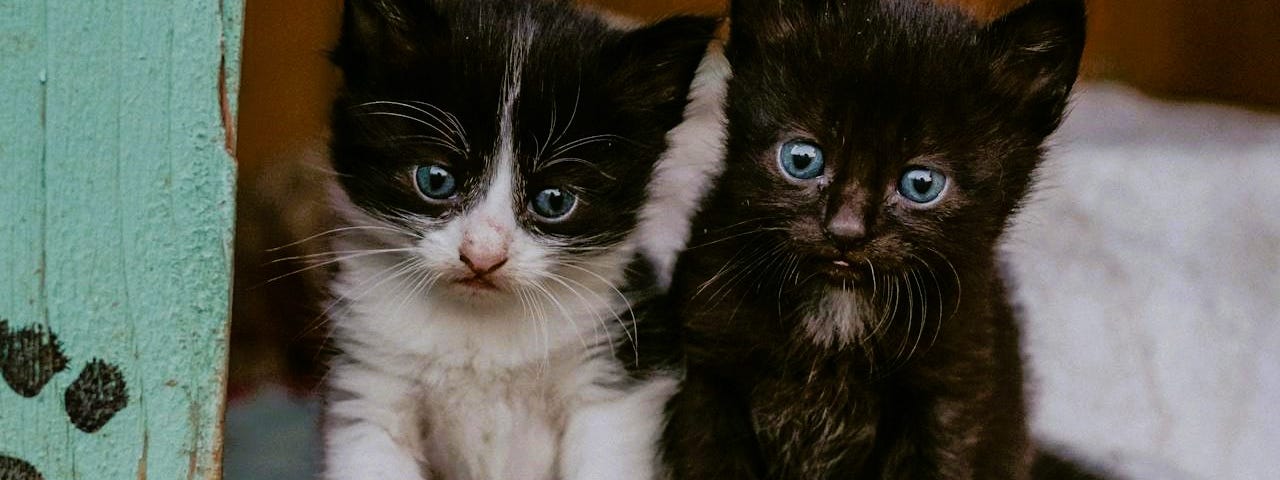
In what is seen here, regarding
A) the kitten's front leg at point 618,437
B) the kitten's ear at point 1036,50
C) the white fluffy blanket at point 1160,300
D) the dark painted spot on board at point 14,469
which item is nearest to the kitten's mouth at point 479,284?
the kitten's front leg at point 618,437

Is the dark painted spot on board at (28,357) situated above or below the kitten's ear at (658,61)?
below

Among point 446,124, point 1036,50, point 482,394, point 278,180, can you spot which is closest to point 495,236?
point 446,124

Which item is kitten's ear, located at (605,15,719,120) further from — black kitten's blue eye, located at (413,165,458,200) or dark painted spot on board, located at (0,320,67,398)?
dark painted spot on board, located at (0,320,67,398)

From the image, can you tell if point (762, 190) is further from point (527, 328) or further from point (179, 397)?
point (179, 397)

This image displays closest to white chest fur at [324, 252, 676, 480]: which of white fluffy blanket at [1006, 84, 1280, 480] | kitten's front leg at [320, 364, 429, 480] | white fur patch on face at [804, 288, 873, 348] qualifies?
kitten's front leg at [320, 364, 429, 480]

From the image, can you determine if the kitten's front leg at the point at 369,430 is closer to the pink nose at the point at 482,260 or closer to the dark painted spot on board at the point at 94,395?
the pink nose at the point at 482,260

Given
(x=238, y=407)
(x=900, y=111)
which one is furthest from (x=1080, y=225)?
(x=238, y=407)
